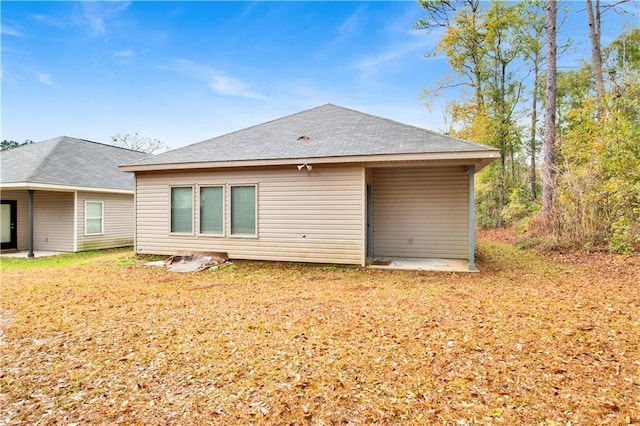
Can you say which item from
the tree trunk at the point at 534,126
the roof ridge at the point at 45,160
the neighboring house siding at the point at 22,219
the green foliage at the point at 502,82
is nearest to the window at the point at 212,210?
the roof ridge at the point at 45,160

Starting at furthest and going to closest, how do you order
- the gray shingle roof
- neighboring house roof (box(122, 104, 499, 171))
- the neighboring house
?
the neighboring house, the gray shingle roof, neighboring house roof (box(122, 104, 499, 171))

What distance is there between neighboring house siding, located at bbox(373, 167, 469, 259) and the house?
0.09ft

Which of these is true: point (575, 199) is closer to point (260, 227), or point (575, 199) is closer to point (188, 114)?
point (260, 227)

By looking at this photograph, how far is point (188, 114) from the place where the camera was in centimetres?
2011

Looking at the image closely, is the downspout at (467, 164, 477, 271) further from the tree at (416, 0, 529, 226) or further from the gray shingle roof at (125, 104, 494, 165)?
the tree at (416, 0, 529, 226)

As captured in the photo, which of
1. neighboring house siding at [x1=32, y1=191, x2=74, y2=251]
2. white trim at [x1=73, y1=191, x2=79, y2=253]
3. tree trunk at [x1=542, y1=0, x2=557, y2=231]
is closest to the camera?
tree trunk at [x1=542, y1=0, x2=557, y2=231]

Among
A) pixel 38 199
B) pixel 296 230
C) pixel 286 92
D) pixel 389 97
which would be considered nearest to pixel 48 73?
pixel 38 199

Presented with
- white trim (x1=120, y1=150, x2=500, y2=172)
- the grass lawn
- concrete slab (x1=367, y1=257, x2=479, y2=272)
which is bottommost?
the grass lawn

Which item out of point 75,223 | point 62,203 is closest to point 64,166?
point 62,203

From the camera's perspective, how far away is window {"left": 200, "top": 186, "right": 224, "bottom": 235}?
28.8 ft

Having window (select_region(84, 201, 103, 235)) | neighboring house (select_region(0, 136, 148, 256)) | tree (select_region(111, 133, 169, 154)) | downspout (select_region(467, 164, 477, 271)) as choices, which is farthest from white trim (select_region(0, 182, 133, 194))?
tree (select_region(111, 133, 169, 154))

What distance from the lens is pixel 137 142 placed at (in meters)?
32.5

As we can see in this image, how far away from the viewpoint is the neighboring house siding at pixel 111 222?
11.5m

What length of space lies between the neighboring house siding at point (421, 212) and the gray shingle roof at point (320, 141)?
4.16ft
